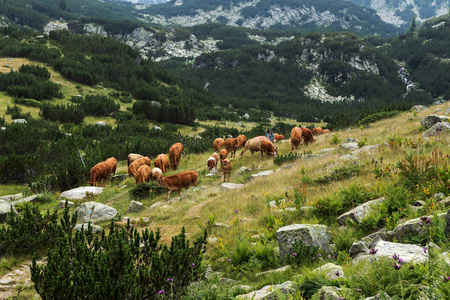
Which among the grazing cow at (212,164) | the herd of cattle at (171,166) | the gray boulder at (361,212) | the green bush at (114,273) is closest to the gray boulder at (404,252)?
the gray boulder at (361,212)

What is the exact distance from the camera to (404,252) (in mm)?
3031

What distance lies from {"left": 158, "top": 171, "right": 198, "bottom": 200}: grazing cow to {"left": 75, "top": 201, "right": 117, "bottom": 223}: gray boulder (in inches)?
101

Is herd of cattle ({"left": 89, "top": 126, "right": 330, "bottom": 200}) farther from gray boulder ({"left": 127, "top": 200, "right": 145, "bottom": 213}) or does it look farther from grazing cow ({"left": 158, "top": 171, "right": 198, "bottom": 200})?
gray boulder ({"left": 127, "top": 200, "right": 145, "bottom": 213})

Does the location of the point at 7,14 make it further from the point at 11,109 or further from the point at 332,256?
the point at 332,256

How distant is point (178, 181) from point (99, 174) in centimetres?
502

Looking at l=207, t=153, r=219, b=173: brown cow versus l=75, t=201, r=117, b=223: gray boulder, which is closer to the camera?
l=75, t=201, r=117, b=223: gray boulder

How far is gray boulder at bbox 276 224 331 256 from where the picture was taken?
421 cm

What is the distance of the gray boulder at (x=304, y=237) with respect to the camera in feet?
13.8

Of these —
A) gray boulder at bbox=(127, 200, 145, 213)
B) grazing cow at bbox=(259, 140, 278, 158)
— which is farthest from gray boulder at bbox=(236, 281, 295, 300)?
grazing cow at bbox=(259, 140, 278, 158)

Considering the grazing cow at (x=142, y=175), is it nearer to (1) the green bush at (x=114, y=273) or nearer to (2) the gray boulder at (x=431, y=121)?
(1) the green bush at (x=114, y=273)

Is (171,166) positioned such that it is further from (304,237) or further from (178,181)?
(304,237)

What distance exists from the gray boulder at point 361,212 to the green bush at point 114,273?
9.36ft

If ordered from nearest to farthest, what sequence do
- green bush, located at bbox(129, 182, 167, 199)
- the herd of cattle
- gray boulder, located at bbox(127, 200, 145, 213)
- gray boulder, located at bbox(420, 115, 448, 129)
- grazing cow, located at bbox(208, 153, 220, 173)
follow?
gray boulder, located at bbox(127, 200, 145, 213) → gray boulder, located at bbox(420, 115, 448, 129) → the herd of cattle → green bush, located at bbox(129, 182, 167, 199) → grazing cow, located at bbox(208, 153, 220, 173)

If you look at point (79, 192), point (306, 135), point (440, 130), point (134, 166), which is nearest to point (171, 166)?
point (134, 166)
